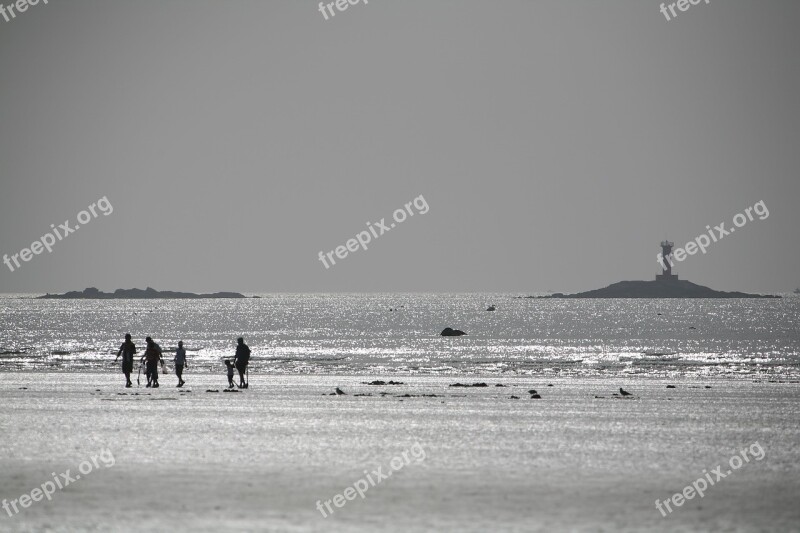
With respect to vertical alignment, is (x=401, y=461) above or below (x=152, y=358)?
below

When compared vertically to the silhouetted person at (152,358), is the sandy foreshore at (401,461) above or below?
below

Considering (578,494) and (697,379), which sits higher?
(578,494)

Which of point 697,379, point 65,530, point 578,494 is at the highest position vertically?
point 65,530

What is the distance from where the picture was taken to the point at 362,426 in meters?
25.2

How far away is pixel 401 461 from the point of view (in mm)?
19422

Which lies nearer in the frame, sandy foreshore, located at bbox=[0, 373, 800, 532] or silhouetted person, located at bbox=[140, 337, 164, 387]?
sandy foreshore, located at bbox=[0, 373, 800, 532]

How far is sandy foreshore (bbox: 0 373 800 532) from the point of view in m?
14.5

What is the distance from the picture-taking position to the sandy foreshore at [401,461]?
1451 cm

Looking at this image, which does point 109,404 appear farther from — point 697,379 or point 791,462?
point 697,379

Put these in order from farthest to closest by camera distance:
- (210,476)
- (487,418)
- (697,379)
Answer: (697,379)
(487,418)
(210,476)

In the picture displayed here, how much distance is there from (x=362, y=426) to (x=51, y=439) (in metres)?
7.01

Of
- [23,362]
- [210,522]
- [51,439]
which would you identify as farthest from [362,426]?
[23,362]

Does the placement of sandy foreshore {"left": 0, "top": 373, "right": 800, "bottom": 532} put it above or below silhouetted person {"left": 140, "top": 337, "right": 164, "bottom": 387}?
below

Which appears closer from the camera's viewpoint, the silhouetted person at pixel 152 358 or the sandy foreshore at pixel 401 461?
the sandy foreshore at pixel 401 461
